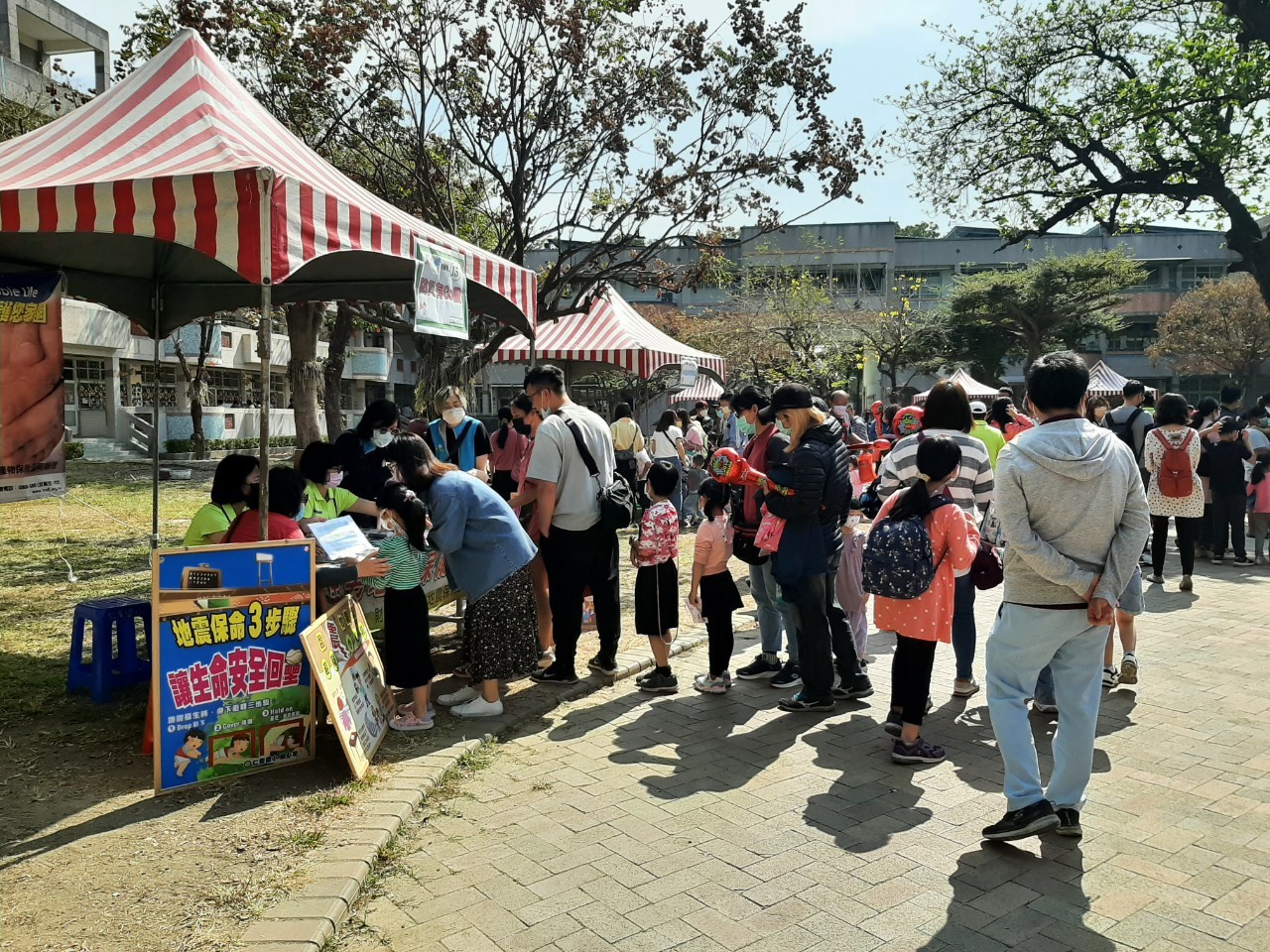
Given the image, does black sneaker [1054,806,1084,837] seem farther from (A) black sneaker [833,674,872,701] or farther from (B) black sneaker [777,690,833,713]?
(A) black sneaker [833,674,872,701]

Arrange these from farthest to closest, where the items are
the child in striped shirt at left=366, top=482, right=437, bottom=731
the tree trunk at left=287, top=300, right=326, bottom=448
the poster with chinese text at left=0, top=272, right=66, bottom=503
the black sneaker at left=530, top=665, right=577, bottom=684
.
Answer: the tree trunk at left=287, top=300, right=326, bottom=448 < the black sneaker at left=530, top=665, right=577, bottom=684 < the poster with chinese text at left=0, top=272, right=66, bottom=503 < the child in striped shirt at left=366, top=482, right=437, bottom=731

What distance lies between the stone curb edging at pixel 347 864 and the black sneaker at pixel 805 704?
175 centimetres

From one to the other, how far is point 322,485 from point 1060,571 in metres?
4.18

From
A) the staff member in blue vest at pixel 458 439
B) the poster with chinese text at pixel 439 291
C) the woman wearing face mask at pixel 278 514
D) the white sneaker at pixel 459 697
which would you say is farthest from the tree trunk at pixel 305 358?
the woman wearing face mask at pixel 278 514

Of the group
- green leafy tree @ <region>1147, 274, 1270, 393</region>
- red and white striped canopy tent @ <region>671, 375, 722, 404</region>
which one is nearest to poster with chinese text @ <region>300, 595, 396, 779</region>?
red and white striped canopy tent @ <region>671, 375, 722, 404</region>

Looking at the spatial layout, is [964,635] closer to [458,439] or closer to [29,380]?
[458,439]

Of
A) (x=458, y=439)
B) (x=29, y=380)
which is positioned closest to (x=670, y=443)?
(x=458, y=439)

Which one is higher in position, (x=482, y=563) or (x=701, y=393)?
(x=701, y=393)

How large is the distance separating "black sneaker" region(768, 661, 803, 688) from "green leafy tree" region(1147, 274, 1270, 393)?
47.2 metres

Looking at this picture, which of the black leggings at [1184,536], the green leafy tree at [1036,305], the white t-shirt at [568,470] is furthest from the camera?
the green leafy tree at [1036,305]

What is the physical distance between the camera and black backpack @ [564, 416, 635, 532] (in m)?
5.82

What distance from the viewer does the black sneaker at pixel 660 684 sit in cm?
598

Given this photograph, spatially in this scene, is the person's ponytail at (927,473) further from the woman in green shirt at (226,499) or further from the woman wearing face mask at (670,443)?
the woman wearing face mask at (670,443)

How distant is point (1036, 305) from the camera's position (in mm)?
43719
